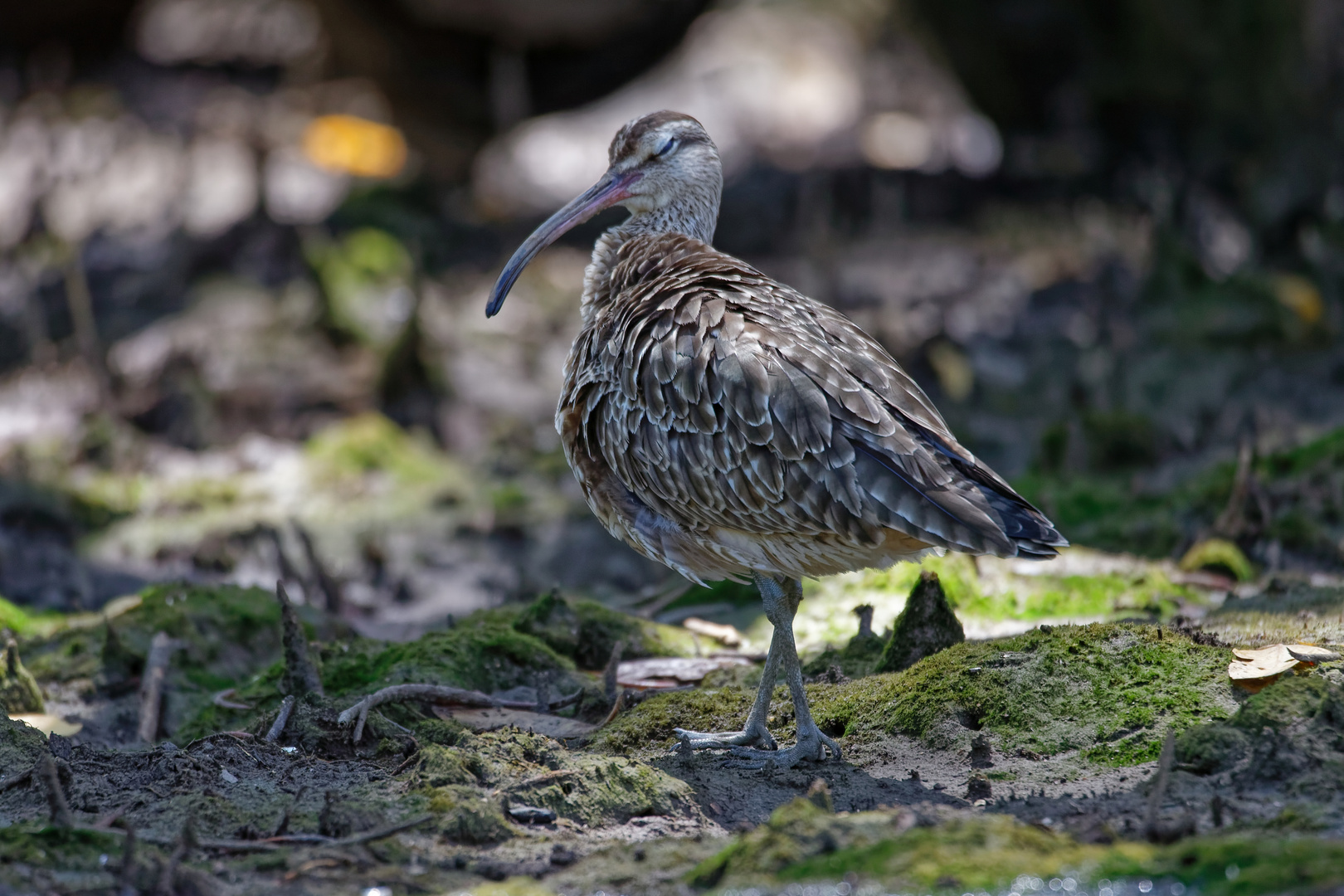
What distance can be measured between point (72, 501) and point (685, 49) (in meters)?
11.3

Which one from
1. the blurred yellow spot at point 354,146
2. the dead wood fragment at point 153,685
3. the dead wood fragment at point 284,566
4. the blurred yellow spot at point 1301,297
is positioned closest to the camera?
the dead wood fragment at point 153,685

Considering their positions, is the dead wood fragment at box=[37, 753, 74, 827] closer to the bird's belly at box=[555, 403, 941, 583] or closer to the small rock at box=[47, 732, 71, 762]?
the small rock at box=[47, 732, 71, 762]

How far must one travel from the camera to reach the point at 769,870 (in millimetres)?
3676

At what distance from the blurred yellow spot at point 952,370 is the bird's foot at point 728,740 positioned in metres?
7.10

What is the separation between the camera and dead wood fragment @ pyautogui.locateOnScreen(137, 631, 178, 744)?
6277mm

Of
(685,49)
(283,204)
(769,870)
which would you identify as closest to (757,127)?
(685,49)

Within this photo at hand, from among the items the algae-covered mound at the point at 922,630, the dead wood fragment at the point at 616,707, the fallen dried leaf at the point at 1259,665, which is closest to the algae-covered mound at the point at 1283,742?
the fallen dried leaf at the point at 1259,665

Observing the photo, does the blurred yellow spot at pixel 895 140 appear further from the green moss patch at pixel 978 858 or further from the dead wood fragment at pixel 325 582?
the green moss patch at pixel 978 858

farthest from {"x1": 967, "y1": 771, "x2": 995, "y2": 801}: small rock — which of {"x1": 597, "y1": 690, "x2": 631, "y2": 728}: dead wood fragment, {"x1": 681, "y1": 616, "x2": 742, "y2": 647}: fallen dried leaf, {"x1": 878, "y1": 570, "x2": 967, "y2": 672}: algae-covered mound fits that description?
{"x1": 681, "y1": 616, "x2": 742, "y2": 647}: fallen dried leaf

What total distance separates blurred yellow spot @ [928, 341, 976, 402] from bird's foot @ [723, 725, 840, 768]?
729 centimetres

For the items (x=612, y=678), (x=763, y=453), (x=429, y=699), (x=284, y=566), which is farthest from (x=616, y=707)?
(x=284, y=566)

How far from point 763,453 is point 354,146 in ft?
48.2

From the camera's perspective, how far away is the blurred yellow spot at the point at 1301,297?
1259 centimetres

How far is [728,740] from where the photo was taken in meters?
5.45
